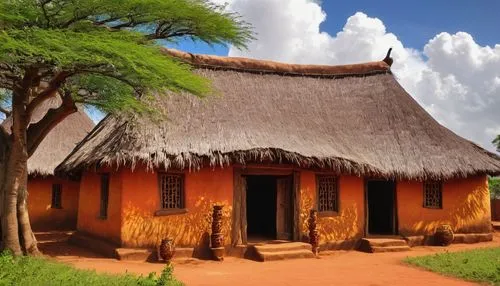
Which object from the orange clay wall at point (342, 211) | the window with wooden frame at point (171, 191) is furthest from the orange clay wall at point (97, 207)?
the orange clay wall at point (342, 211)

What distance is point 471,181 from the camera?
47.7 ft

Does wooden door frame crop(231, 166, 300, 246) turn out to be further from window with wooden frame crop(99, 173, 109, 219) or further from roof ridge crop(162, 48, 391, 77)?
roof ridge crop(162, 48, 391, 77)

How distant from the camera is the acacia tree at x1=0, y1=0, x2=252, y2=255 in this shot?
7902mm

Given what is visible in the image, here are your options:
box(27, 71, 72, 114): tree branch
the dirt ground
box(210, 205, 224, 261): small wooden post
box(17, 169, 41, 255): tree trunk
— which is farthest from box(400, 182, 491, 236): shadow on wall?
box(27, 71, 72, 114): tree branch

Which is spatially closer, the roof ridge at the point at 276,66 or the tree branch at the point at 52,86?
the tree branch at the point at 52,86

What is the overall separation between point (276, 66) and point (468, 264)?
8471mm

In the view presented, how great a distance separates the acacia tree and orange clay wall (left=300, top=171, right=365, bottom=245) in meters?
4.03

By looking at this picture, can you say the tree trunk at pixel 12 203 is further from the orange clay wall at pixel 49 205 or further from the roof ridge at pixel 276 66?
the orange clay wall at pixel 49 205

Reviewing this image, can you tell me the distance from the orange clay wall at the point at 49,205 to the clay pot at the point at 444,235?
1189cm

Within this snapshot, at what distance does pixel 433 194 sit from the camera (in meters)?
14.5

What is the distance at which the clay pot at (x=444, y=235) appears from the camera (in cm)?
1370

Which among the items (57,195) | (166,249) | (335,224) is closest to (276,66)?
(335,224)

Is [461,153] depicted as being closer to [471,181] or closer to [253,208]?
[471,181]

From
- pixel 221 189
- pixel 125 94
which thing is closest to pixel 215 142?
pixel 221 189
